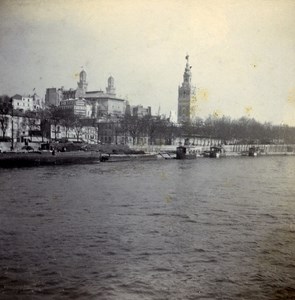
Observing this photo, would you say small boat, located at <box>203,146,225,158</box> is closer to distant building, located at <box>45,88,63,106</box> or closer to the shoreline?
the shoreline

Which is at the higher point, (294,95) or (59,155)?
(294,95)

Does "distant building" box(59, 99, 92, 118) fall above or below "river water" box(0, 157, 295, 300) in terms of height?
above

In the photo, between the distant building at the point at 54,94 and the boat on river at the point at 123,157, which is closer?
the distant building at the point at 54,94

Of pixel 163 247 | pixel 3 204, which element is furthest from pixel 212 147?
pixel 163 247

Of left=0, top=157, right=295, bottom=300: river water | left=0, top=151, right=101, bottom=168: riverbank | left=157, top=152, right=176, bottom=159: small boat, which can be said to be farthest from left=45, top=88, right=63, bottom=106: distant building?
left=157, top=152, right=176, bottom=159: small boat

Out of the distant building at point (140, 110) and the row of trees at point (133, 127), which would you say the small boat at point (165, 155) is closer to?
the row of trees at point (133, 127)

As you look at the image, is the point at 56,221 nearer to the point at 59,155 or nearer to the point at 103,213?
the point at 103,213

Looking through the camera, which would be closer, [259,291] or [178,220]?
[259,291]

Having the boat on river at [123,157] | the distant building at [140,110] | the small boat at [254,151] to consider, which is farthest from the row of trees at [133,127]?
the distant building at [140,110]
